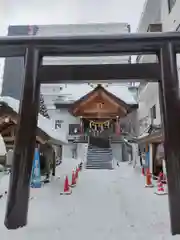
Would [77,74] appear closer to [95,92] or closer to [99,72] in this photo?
[99,72]

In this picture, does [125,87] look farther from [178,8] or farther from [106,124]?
[178,8]

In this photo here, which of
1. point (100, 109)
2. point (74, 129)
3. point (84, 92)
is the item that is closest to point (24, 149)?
point (100, 109)

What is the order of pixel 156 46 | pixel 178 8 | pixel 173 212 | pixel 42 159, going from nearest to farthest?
pixel 173 212 < pixel 156 46 < pixel 42 159 < pixel 178 8

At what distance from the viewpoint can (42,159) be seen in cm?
366

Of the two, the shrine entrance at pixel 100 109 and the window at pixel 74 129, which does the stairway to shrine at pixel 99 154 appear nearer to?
the shrine entrance at pixel 100 109

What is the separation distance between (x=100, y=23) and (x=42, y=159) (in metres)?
14.2

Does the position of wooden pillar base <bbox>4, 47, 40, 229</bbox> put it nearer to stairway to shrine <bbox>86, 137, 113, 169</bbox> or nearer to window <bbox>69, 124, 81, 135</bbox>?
stairway to shrine <bbox>86, 137, 113, 169</bbox>

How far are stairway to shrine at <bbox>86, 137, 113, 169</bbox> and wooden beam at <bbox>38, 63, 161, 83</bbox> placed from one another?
19.2 feet

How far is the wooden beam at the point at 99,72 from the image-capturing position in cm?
93

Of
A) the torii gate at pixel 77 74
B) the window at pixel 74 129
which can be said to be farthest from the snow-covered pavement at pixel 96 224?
the window at pixel 74 129

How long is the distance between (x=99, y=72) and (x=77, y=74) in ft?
0.33

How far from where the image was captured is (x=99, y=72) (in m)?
0.94

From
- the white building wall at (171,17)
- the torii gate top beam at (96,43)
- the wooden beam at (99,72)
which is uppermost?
the white building wall at (171,17)

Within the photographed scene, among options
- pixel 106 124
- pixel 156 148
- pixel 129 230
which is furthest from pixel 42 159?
pixel 106 124
